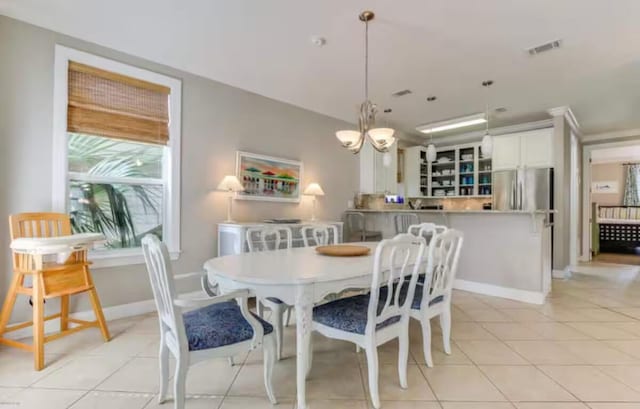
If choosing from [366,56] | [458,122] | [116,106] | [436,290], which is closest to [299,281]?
[436,290]

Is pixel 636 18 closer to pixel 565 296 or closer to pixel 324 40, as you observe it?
pixel 324 40

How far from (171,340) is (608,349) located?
321cm

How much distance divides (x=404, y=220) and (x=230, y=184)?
248cm

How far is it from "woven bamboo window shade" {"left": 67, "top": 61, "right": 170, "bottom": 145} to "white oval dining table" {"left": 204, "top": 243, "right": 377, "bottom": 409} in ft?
6.61

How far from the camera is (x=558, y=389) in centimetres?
196

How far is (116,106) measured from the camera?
10.3 ft

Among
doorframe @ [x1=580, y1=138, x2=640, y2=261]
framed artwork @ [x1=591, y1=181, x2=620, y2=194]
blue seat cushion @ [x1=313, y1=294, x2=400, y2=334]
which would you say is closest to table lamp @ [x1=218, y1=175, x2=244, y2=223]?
blue seat cushion @ [x1=313, y1=294, x2=400, y2=334]

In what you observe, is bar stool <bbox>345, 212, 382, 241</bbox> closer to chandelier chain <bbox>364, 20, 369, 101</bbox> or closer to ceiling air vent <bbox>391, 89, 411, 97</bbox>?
ceiling air vent <bbox>391, 89, 411, 97</bbox>

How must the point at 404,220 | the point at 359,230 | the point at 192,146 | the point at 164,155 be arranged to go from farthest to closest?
1. the point at 359,230
2. the point at 404,220
3. the point at 192,146
4. the point at 164,155

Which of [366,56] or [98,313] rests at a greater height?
[366,56]

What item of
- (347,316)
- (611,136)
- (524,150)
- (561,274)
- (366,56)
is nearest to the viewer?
(347,316)

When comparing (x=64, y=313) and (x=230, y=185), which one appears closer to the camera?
(x=64, y=313)

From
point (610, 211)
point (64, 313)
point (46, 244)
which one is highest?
point (610, 211)

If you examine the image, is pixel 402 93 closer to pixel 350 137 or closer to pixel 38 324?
pixel 350 137
